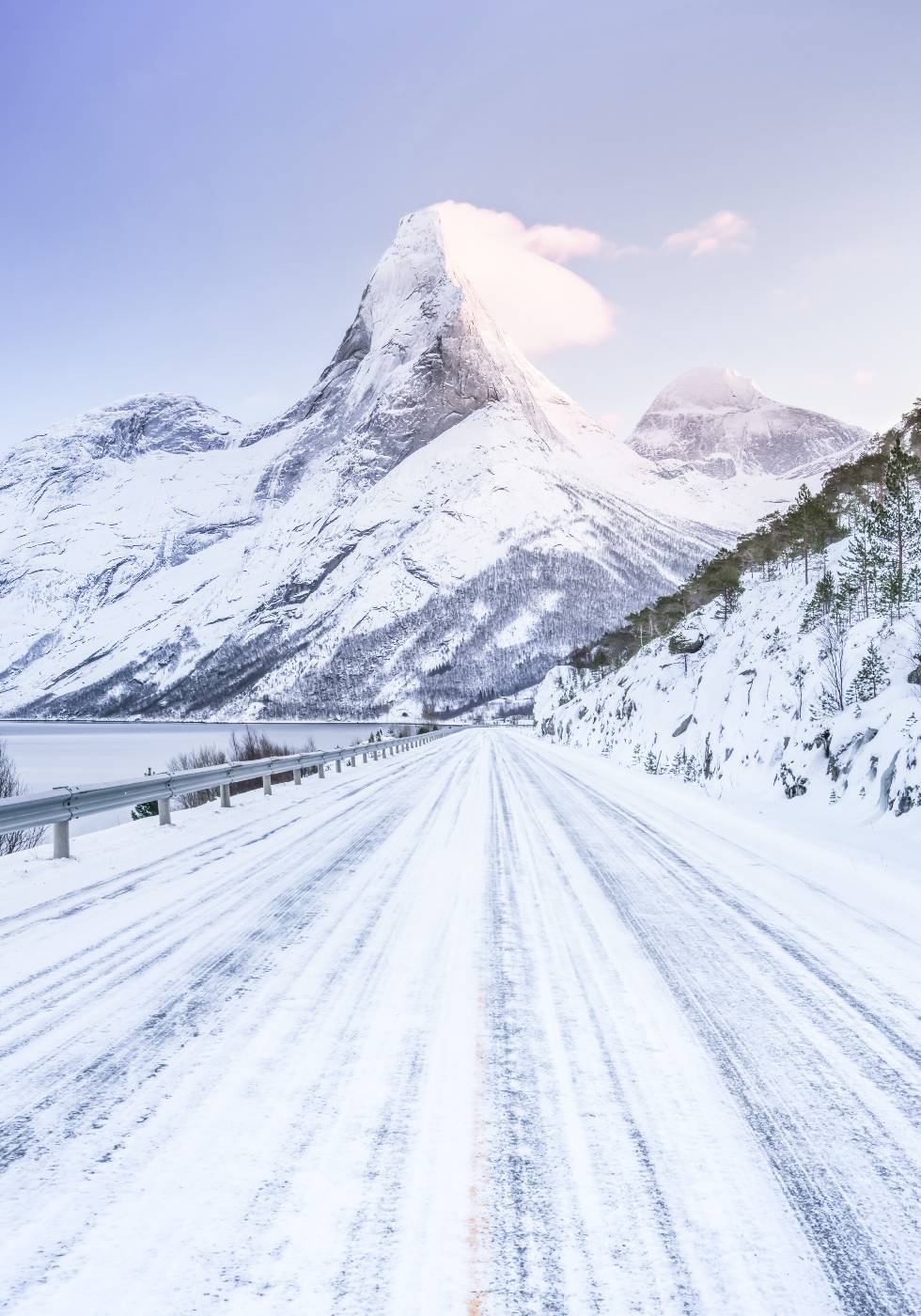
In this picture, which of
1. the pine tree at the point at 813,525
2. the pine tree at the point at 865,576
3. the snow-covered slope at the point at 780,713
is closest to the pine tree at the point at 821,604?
the pine tree at the point at 865,576

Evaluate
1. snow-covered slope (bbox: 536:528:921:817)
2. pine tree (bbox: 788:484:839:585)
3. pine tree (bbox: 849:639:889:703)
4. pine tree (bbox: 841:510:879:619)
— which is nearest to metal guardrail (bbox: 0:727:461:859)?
snow-covered slope (bbox: 536:528:921:817)

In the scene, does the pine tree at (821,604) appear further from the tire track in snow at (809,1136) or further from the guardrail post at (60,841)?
the guardrail post at (60,841)

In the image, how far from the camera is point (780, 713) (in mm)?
14453

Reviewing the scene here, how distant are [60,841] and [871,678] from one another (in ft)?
38.7

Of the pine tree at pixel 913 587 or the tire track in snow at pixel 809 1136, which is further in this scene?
the pine tree at pixel 913 587

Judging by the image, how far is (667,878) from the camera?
653cm

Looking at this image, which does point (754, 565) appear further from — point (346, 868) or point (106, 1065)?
point (106, 1065)

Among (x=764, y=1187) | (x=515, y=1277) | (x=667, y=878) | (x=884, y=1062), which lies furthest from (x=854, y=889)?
(x=515, y=1277)

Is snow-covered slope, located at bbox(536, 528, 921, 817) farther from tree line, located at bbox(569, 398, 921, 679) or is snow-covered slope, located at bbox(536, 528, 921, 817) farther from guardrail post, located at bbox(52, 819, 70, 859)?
guardrail post, located at bbox(52, 819, 70, 859)

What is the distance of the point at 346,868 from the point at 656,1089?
4670 mm

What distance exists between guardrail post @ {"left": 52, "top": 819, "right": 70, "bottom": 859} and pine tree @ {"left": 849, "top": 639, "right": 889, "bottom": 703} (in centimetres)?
1151

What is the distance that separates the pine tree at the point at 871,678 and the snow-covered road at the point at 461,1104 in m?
6.55

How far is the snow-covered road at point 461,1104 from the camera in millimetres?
1876

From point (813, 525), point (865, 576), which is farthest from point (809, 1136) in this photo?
point (813, 525)
